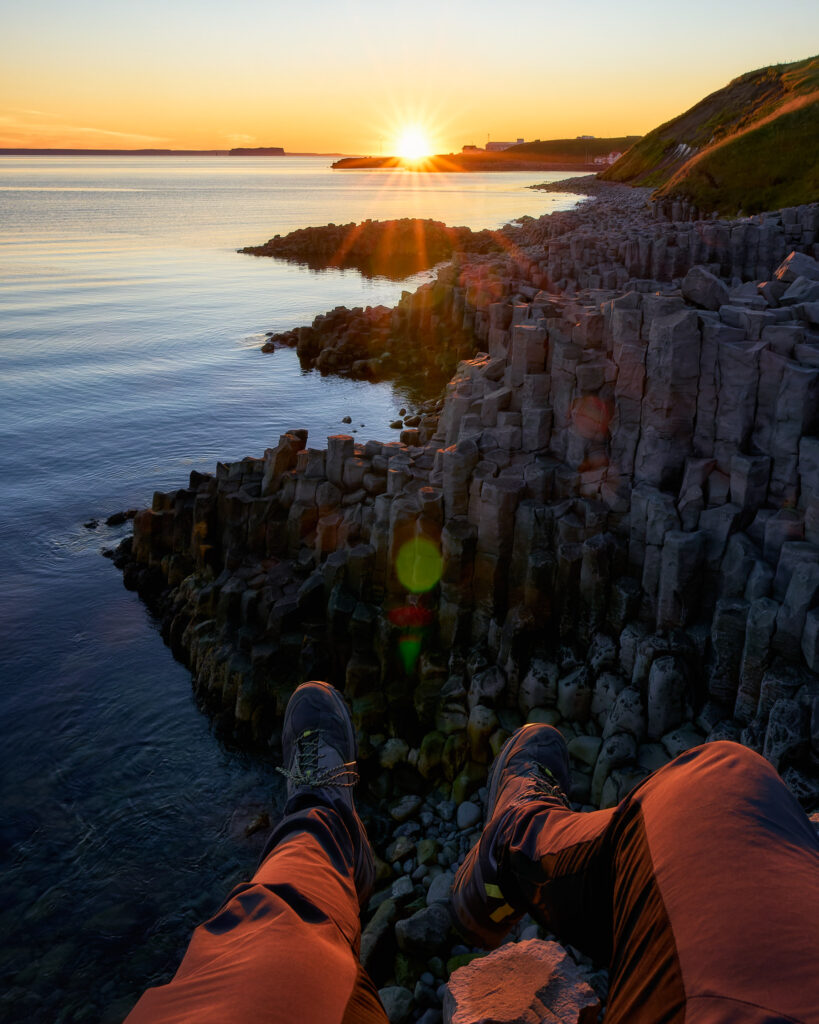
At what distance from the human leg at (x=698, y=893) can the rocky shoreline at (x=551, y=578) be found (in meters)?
3.52

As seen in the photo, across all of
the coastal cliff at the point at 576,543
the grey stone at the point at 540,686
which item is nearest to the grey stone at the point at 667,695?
the coastal cliff at the point at 576,543

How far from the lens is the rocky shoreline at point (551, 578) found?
802 centimetres

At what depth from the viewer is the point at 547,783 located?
6.21m

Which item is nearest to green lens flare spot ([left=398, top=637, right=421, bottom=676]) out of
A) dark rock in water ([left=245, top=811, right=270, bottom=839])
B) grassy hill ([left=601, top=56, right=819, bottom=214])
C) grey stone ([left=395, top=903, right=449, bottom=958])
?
Result: dark rock in water ([left=245, top=811, right=270, bottom=839])

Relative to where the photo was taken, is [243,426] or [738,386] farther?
→ [243,426]

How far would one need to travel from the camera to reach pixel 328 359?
3738 cm

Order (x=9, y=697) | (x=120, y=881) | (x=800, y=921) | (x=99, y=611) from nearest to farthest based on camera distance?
1. (x=800, y=921)
2. (x=120, y=881)
3. (x=9, y=697)
4. (x=99, y=611)

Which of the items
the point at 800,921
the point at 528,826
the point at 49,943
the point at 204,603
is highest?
the point at 800,921

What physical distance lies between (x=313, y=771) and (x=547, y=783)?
2.11m

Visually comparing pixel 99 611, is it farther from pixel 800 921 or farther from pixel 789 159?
pixel 789 159

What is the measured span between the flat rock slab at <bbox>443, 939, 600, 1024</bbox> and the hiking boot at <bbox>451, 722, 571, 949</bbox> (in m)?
0.29

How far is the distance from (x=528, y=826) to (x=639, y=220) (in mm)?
46978

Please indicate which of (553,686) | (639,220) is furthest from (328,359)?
(553,686)

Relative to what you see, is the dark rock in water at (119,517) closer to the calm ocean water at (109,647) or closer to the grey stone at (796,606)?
the calm ocean water at (109,647)
